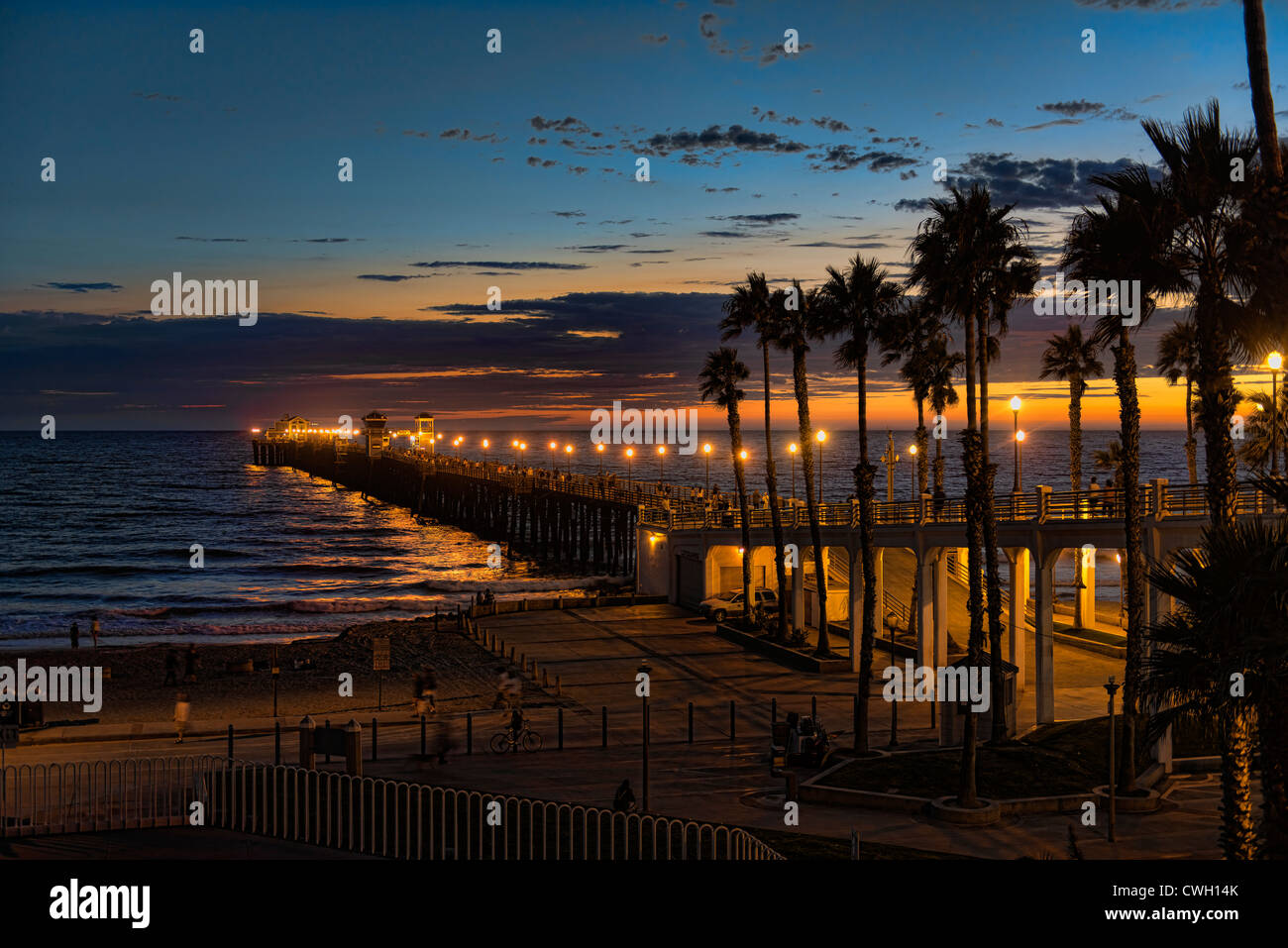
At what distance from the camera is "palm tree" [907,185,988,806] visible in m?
24.4

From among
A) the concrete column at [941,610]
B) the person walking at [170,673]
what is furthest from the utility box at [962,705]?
the person walking at [170,673]

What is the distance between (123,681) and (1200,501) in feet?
112

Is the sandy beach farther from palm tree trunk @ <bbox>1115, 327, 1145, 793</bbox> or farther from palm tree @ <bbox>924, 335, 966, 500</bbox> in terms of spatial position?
palm tree @ <bbox>924, 335, 966, 500</bbox>

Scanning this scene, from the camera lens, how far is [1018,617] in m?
32.2

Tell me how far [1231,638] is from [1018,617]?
21.6 metres

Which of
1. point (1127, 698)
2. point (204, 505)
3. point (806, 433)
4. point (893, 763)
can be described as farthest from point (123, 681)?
point (204, 505)

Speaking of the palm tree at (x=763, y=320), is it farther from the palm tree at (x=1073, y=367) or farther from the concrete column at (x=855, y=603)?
the palm tree at (x=1073, y=367)

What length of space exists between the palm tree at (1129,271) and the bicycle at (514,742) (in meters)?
12.6

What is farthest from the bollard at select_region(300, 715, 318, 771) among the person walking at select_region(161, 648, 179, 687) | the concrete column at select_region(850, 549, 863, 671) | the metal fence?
the concrete column at select_region(850, 549, 863, 671)

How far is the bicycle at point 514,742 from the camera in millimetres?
26000

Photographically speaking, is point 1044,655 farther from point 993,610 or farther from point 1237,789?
point 1237,789

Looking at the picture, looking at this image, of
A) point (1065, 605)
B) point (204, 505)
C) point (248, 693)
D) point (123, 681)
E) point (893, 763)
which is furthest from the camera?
point (204, 505)

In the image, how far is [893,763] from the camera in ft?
74.8

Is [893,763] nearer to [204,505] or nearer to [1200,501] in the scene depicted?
[1200,501]
